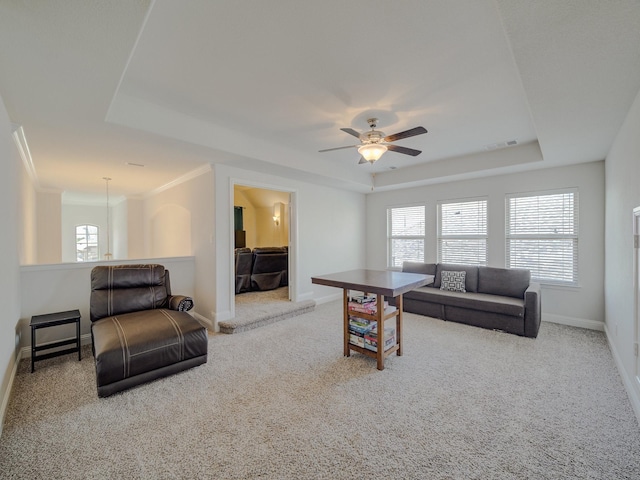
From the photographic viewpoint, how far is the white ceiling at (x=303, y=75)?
1.54m

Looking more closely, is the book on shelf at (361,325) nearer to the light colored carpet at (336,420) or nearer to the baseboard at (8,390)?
the light colored carpet at (336,420)

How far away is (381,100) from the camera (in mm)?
2791

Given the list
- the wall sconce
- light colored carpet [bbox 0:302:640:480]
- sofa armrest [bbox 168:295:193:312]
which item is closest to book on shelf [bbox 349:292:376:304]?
light colored carpet [bbox 0:302:640:480]

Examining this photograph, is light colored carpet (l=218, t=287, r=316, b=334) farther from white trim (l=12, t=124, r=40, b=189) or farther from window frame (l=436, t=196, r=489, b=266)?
white trim (l=12, t=124, r=40, b=189)

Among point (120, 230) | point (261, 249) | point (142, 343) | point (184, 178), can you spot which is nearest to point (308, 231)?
point (261, 249)

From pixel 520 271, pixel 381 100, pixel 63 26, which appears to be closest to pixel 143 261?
pixel 63 26

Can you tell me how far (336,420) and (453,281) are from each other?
349 cm

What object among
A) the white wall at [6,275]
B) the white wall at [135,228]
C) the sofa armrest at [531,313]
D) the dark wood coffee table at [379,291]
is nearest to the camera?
the white wall at [6,275]

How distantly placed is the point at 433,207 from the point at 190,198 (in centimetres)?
458

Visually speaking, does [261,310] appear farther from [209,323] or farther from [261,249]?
[261,249]

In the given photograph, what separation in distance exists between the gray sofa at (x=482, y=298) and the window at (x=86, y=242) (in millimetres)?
10218

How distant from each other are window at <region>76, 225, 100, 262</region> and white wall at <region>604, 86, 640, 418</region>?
40.5 ft

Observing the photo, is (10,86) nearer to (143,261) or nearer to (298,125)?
(298,125)

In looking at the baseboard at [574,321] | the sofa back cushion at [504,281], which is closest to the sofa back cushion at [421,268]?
the sofa back cushion at [504,281]
